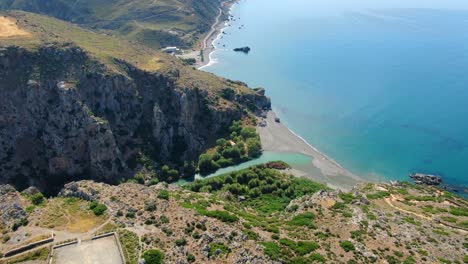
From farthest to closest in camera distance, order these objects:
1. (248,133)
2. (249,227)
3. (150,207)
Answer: (248,133)
(150,207)
(249,227)

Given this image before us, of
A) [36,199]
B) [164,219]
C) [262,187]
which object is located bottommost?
[262,187]

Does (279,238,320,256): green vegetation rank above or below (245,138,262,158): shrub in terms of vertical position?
above

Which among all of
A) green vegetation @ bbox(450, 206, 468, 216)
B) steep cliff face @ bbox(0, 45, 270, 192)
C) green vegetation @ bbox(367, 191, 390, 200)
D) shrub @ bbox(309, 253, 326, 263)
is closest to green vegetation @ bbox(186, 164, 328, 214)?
green vegetation @ bbox(367, 191, 390, 200)

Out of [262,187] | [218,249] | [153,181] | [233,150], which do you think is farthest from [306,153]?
[218,249]

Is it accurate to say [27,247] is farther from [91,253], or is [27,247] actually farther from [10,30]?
[10,30]

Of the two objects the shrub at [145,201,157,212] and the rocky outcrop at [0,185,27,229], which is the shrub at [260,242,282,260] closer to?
the shrub at [145,201,157,212]

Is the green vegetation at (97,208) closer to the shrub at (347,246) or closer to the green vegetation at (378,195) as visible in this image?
the shrub at (347,246)
